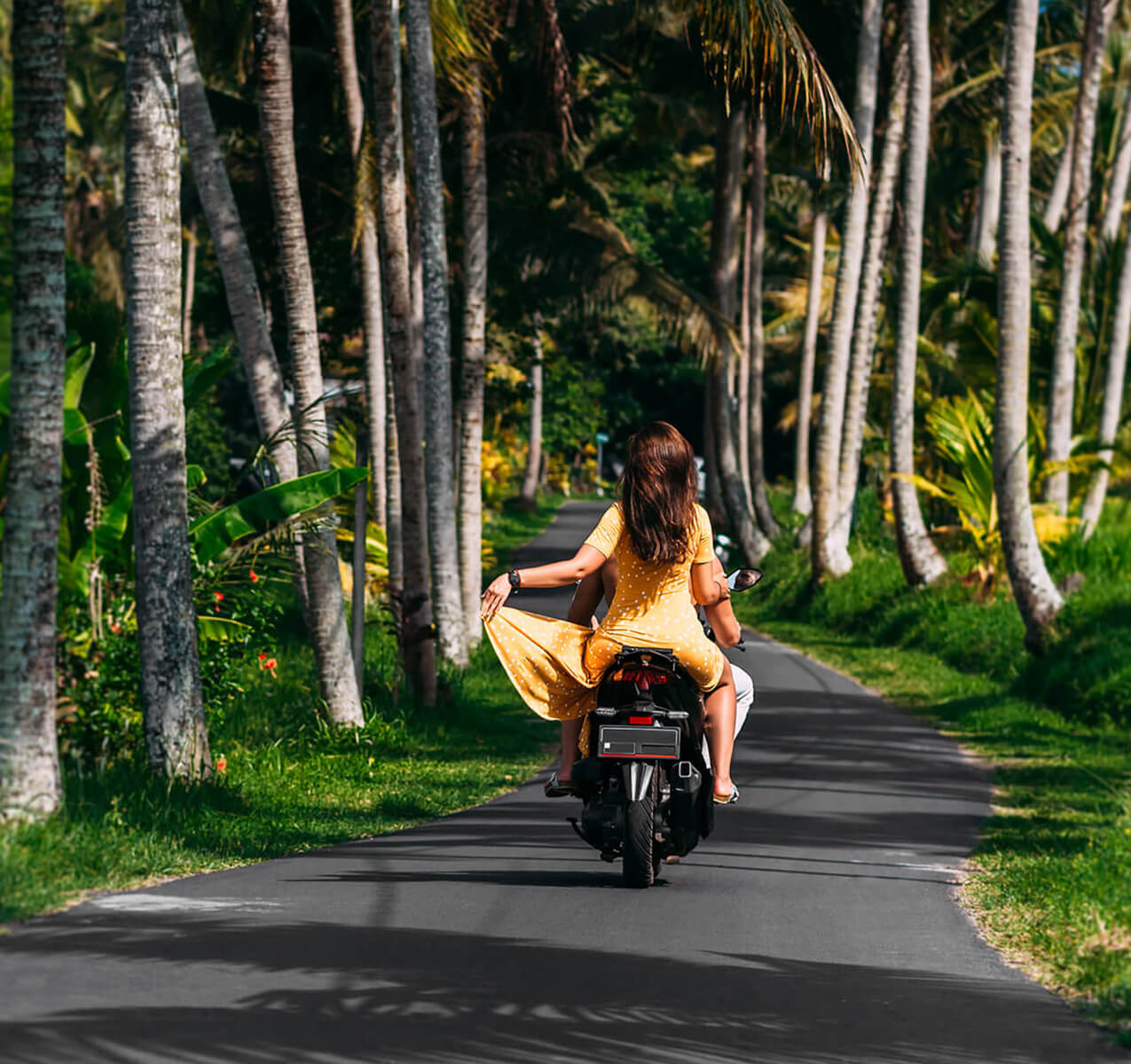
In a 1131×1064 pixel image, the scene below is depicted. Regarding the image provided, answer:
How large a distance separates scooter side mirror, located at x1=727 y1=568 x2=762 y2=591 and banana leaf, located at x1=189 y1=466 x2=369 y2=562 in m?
4.20

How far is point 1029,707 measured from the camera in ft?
57.7

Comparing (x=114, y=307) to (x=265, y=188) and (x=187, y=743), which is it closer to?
(x=187, y=743)

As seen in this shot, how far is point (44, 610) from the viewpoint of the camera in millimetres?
8289

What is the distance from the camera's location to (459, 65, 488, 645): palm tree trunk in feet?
71.6

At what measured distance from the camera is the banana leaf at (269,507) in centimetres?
1163

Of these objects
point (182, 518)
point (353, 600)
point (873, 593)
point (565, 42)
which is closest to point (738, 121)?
point (565, 42)

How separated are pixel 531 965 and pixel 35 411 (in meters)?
3.74

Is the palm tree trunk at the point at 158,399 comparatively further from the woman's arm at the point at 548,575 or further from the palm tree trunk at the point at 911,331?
the palm tree trunk at the point at 911,331

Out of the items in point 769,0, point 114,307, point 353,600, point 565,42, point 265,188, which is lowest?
point 353,600

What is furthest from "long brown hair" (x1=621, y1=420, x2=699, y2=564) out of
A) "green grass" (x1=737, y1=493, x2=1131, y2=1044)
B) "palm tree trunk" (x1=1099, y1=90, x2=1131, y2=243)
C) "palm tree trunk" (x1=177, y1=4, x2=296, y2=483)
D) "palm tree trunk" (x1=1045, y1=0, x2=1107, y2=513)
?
"palm tree trunk" (x1=1099, y1=90, x2=1131, y2=243)

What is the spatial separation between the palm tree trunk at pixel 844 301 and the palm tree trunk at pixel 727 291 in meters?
4.99

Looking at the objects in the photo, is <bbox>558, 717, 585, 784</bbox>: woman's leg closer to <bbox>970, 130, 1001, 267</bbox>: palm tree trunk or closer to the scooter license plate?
the scooter license plate

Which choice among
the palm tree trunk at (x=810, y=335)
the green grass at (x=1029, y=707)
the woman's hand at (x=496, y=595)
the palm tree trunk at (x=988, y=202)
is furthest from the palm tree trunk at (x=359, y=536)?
the palm tree trunk at (x=810, y=335)

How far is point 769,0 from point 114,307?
5.66m
